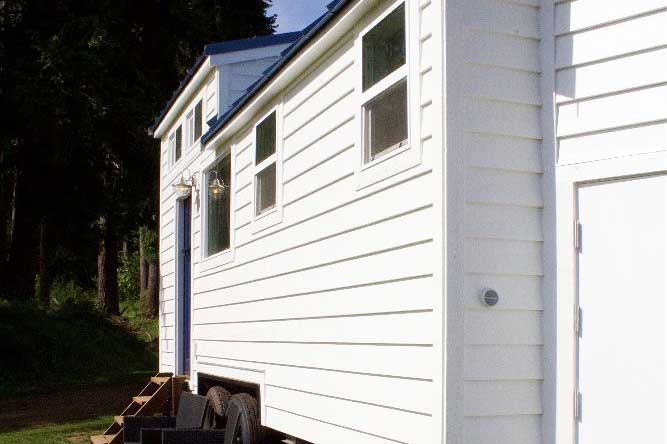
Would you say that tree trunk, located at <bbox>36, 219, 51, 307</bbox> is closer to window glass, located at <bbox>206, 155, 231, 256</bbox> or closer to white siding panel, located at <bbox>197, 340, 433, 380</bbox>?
window glass, located at <bbox>206, 155, 231, 256</bbox>

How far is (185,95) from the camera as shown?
12.7m

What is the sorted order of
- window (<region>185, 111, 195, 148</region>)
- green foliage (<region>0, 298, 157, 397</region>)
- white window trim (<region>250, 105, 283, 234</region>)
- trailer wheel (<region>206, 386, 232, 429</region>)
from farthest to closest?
green foliage (<region>0, 298, 157, 397</region>), window (<region>185, 111, 195, 148</region>), trailer wheel (<region>206, 386, 232, 429</region>), white window trim (<region>250, 105, 283, 234</region>)

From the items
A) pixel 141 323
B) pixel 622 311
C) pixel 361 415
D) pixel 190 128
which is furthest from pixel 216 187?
pixel 141 323

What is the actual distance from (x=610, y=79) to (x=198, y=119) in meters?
8.30

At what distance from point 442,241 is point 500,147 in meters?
0.60

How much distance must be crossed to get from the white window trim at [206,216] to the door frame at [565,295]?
16.4 feet

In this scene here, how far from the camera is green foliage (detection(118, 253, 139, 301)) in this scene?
1372 inches

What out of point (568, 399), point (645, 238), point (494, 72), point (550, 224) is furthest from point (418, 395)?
point (494, 72)

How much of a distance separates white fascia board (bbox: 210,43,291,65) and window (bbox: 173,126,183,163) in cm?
240

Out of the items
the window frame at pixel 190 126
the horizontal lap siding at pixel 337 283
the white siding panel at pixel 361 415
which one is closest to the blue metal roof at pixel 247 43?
the window frame at pixel 190 126

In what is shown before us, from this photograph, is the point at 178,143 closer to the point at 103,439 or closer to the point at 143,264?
the point at 103,439

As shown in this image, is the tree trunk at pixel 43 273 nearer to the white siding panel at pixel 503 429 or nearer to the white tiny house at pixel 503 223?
the white tiny house at pixel 503 223

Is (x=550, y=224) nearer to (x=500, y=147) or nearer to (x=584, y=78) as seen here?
(x=500, y=147)

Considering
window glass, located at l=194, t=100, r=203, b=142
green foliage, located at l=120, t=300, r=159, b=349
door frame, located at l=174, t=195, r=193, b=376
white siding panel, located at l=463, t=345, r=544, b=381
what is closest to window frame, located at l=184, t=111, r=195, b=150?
window glass, located at l=194, t=100, r=203, b=142
